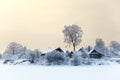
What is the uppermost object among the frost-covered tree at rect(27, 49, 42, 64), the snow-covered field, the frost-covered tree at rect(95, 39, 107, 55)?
the frost-covered tree at rect(95, 39, 107, 55)

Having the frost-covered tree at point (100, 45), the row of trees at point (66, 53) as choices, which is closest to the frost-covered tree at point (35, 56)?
the row of trees at point (66, 53)

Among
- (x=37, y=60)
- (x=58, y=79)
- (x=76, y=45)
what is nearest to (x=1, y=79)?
(x=58, y=79)

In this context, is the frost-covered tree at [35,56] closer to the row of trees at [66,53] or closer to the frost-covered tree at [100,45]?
the row of trees at [66,53]

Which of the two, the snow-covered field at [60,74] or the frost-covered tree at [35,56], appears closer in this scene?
the snow-covered field at [60,74]

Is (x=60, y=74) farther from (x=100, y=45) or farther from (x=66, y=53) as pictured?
(x=100, y=45)

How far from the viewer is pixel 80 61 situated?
254 feet

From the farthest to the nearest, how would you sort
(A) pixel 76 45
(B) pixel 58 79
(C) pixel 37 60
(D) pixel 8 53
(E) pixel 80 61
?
(D) pixel 8 53 → (A) pixel 76 45 → (C) pixel 37 60 → (E) pixel 80 61 → (B) pixel 58 79

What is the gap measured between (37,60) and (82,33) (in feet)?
88.8

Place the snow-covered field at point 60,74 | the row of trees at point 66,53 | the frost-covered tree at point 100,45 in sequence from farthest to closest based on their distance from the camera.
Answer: the frost-covered tree at point 100,45
the row of trees at point 66,53
the snow-covered field at point 60,74

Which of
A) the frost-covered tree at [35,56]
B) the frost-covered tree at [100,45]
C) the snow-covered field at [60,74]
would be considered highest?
the frost-covered tree at [100,45]

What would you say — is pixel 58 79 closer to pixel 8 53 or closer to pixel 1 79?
pixel 1 79

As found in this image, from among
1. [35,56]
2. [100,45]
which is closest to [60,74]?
[35,56]

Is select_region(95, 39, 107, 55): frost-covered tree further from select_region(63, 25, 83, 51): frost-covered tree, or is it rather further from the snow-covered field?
the snow-covered field

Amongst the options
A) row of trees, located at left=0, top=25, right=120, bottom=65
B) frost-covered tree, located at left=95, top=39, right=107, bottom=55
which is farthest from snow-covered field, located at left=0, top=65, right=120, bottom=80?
frost-covered tree, located at left=95, top=39, right=107, bottom=55
